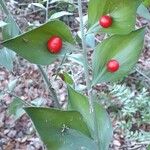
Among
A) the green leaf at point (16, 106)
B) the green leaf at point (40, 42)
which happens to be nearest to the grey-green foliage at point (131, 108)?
the green leaf at point (16, 106)

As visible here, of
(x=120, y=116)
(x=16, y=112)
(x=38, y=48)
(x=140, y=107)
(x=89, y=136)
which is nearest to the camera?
(x=38, y=48)

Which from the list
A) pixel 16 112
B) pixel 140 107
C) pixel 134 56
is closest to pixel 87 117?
pixel 134 56

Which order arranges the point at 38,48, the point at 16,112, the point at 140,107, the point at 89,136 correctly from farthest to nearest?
the point at 140,107 → the point at 16,112 → the point at 89,136 → the point at 38,48

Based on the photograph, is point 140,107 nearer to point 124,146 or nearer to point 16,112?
point 124,146

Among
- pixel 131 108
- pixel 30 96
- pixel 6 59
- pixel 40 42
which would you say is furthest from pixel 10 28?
pixel 30 96

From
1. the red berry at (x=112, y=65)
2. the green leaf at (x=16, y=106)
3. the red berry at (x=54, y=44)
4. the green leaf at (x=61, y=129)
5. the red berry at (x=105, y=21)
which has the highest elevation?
the red berry at (x=105, y=21)

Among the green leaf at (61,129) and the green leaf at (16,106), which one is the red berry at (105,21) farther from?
the green leaf at (16,106)

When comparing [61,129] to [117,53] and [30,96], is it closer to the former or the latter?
[117,53]
